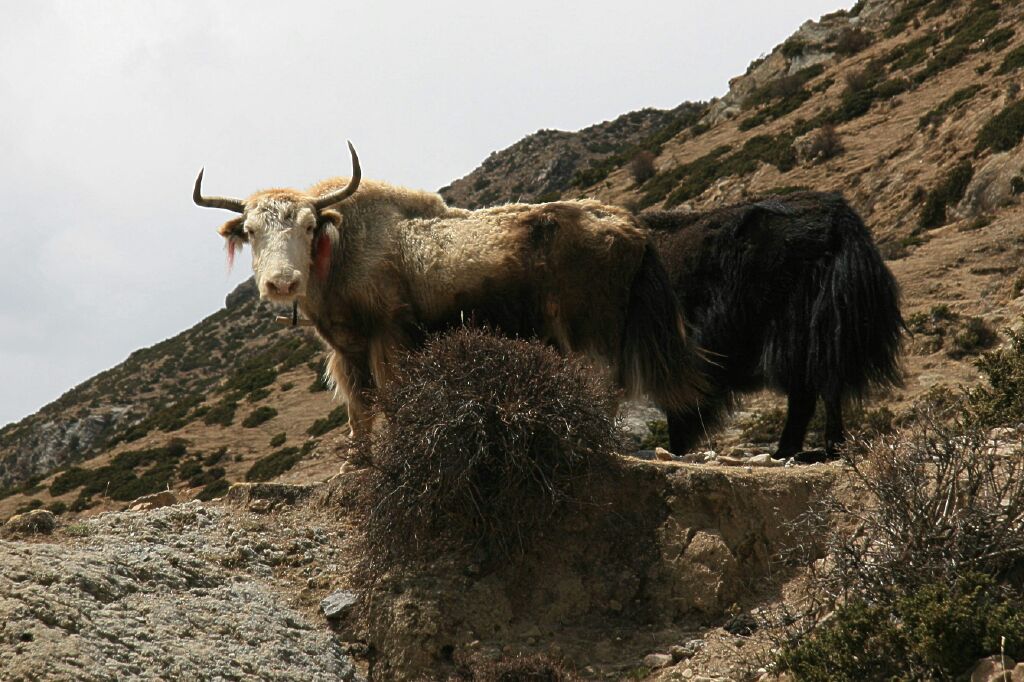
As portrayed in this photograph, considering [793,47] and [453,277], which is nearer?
[453,277]

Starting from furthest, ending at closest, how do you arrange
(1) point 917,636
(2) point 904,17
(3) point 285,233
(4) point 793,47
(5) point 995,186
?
(4) point 793,47, (2) point 904,17, (5) point 995,186, (3) point 285,233, (1) point 917,636

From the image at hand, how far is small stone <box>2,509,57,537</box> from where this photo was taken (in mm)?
6691

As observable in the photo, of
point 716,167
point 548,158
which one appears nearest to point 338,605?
point 716,167

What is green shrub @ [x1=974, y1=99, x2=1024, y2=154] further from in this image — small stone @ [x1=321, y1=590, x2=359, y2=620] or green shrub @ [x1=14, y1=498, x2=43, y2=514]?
green shrub @ [x1=14, y1=498, x2=43, y2=514]

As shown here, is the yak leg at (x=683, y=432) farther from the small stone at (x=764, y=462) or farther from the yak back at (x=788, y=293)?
the small stone at (x=764, y=462)

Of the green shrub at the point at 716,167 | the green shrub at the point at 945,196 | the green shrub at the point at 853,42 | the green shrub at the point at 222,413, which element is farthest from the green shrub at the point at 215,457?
the green shrub at the point at 853,42

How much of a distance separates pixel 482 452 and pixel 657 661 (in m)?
1.53

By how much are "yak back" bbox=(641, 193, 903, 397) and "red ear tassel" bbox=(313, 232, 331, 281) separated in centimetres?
309

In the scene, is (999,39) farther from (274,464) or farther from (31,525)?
(31,525)

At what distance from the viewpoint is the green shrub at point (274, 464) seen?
2064 centimetres

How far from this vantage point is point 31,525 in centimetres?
671

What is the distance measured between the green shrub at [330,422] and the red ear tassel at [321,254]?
49.9ft

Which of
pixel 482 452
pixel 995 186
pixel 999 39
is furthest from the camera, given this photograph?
pixel 999 39

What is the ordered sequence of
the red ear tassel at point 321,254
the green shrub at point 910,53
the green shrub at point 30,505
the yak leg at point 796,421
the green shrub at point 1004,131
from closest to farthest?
the red ear tassel at point 321,254
the yak leg at point 796,421
the green shrub at point 1004,131
the green shrub at point 30,505
the green shrub at point 910,53
